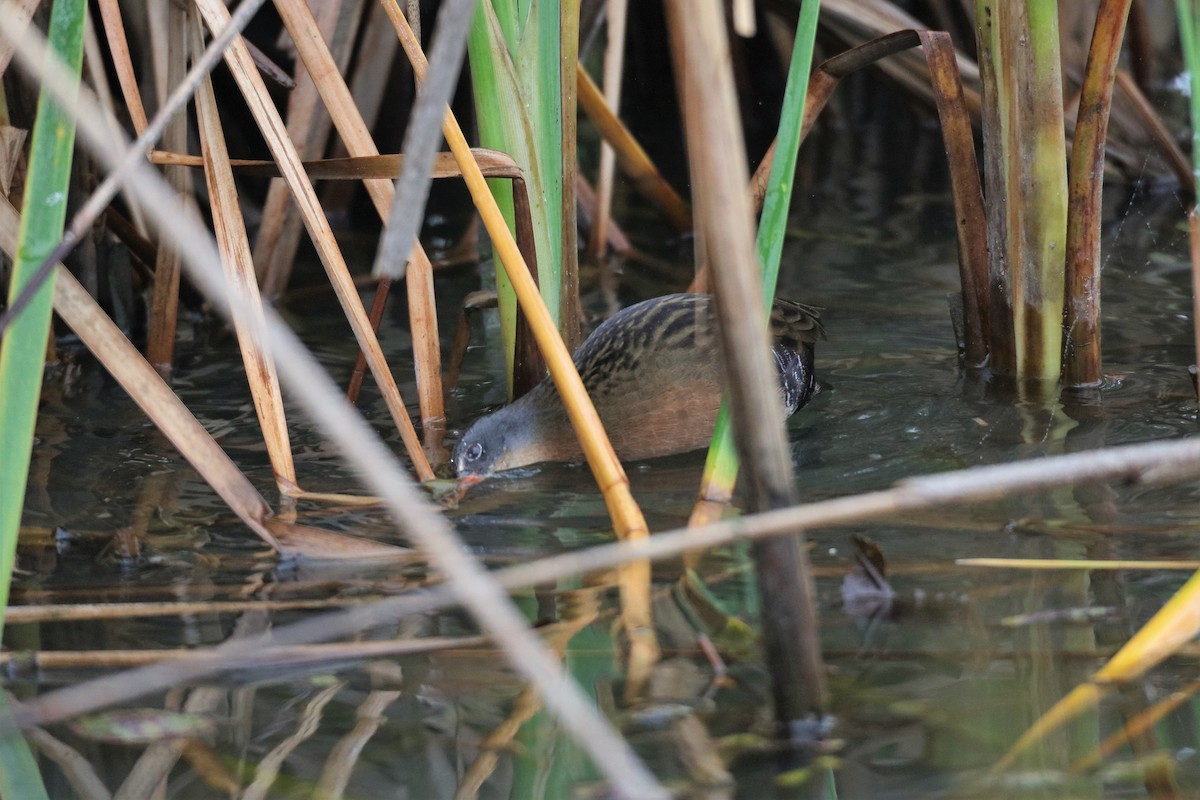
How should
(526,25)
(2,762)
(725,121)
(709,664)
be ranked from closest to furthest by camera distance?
(725,121) → (2,762) → (709,664) → (526,25)

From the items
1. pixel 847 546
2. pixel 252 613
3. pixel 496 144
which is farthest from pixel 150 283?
pixel 847 546

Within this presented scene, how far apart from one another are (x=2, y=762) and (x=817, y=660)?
108 centimetres

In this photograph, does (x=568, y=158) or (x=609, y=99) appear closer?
(x=568, y=158)

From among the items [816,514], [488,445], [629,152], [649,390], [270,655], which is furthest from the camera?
[629,152]

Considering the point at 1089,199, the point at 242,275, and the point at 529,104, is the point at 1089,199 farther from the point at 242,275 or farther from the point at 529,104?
the point at 242,275

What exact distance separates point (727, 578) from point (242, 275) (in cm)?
115

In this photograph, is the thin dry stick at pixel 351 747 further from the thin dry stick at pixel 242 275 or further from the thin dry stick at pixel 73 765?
the thin dry stick at pixel 242 275

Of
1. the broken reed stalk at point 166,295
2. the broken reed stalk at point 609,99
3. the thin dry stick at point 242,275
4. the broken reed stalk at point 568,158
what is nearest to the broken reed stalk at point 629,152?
the broken reed stalk at point 609,99

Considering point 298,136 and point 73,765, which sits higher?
point 298,136

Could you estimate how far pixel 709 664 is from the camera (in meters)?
1.95

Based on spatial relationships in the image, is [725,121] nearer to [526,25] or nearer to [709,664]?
[709,664]

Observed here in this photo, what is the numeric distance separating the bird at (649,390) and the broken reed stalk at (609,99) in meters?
0.82

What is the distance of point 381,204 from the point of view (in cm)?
300

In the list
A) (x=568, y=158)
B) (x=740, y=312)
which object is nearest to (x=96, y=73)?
(x=568, y=158)
